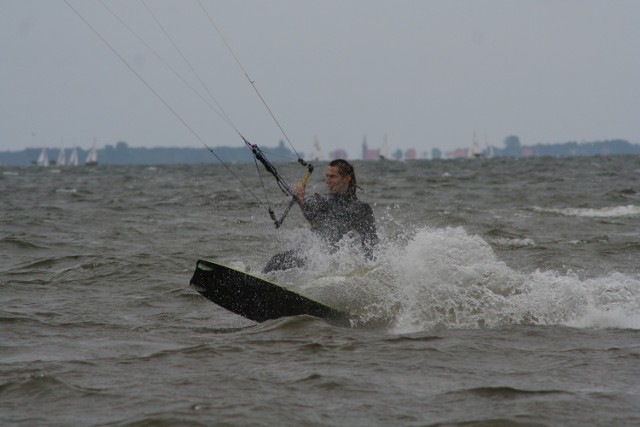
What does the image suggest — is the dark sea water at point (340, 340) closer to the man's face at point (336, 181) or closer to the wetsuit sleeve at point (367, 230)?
the wetsuit sleeve at point (367, 230)

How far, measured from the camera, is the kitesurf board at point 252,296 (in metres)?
7.49

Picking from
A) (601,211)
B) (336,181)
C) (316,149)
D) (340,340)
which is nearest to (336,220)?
(336,181)

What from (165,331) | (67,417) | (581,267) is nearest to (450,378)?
(67,417)

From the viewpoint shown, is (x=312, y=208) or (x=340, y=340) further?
(x=312, y=208)

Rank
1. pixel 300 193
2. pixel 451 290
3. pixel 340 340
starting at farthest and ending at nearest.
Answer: pixel 300 193 → pixel 451 290 → pixel 340 340

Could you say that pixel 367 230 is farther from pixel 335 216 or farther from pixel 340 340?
pixel 340 340

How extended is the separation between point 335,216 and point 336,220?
0.14ft

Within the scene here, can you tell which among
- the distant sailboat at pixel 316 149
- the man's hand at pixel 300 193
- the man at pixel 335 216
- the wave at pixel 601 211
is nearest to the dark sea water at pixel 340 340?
the man at pixel 335 216

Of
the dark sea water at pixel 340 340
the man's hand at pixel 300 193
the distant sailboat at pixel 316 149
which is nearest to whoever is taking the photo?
the dark sea water at pixel 340 340

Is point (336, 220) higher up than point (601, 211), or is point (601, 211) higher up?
point (336, 220)

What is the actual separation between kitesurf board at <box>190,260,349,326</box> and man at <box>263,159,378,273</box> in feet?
2.75

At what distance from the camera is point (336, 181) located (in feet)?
28.5

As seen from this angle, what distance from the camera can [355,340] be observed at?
6562 mm

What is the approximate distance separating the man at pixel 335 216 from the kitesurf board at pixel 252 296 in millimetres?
838
